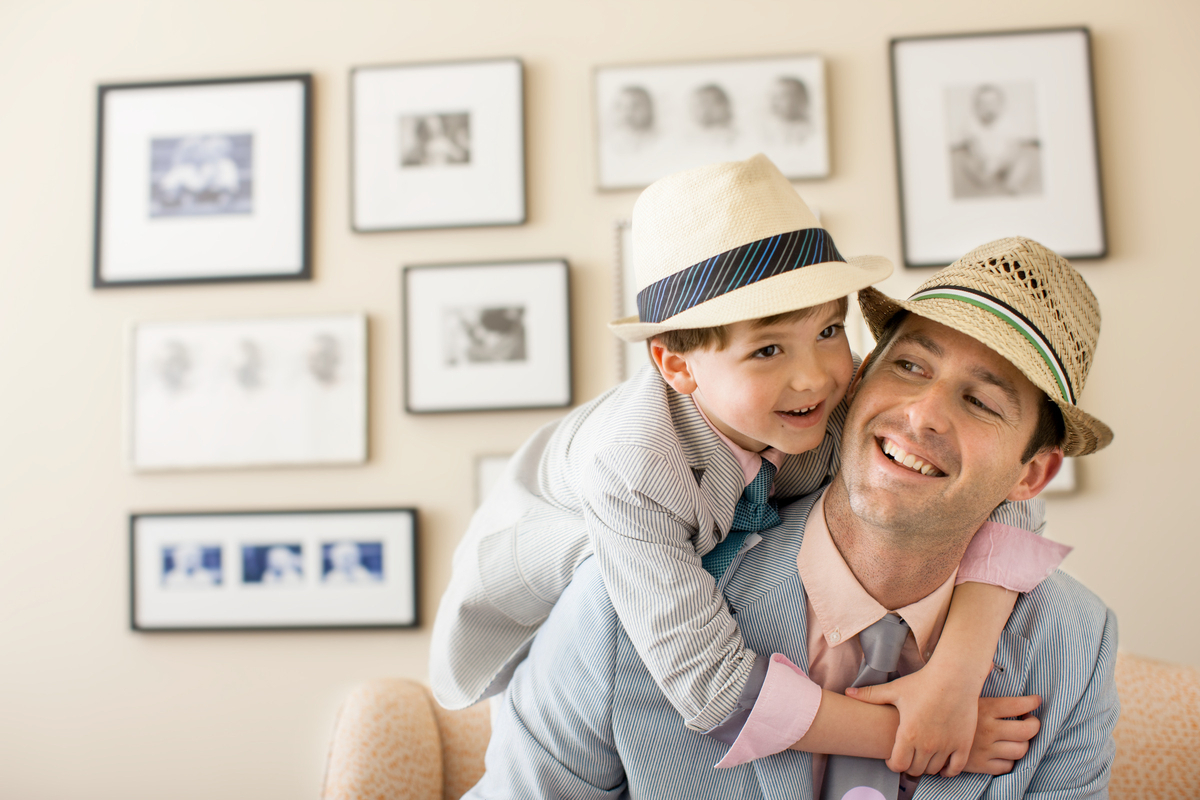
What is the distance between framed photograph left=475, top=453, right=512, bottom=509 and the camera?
2.57 m

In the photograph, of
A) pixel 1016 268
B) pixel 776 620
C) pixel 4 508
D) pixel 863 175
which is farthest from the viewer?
pixel 4 508

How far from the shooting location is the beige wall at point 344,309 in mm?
2482

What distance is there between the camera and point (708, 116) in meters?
2.57

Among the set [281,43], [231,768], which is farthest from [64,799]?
[281,43]

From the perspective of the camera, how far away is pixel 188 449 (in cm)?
266

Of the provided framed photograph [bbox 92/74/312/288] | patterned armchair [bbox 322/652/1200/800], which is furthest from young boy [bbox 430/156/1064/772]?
framed photograph [bbox 92/74/312/288]

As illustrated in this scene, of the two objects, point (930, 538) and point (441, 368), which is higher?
point (441, 368)

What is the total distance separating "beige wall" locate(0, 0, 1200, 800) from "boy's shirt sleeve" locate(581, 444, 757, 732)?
137 cm

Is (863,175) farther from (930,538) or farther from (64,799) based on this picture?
(64,799)

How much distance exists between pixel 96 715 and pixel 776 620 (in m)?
2.62

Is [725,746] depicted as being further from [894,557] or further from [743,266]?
[743,266]

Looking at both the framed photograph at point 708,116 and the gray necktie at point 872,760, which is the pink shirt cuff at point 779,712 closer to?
the gray necktie at point 872,760

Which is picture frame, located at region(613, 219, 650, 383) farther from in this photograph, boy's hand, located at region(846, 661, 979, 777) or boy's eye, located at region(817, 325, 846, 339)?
boy's hand, located at region(846, 661, 979, 777)

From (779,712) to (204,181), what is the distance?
262 cm
